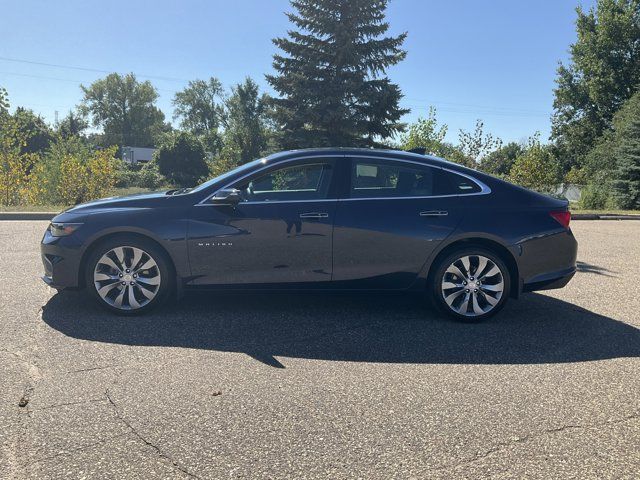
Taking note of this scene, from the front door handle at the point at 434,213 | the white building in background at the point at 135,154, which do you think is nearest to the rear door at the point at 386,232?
the front door handle at the point at 434,213

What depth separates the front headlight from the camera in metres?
4.64

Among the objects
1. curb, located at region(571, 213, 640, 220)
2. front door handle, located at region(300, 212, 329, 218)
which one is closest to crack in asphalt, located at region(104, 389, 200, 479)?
front door handle, located at region(300, 212, 329, 218)

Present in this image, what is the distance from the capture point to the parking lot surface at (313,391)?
98.8 inches

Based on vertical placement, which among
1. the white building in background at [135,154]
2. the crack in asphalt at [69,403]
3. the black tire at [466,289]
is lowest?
the crack in asphalt at [69,403]

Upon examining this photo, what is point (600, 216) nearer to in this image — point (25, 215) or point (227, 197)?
point (227, 197)

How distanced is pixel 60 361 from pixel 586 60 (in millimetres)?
49596

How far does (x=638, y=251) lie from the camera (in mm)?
9359

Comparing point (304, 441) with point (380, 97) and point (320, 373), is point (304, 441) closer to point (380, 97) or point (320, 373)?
point (320, 373)

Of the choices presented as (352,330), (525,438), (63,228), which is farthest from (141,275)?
(525,438)

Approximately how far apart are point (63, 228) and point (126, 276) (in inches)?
29.5

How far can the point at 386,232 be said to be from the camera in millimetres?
4676

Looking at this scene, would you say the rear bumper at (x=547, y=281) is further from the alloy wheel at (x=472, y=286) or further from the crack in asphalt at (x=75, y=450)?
the crack in asphalt at (x=75, y=450)

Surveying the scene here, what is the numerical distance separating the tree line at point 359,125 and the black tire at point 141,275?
12.2 metres

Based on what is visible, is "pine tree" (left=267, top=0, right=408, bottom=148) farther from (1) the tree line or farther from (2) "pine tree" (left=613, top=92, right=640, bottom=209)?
(2) "pine tree" (left=613, top=92, right=640, bottom=209)
